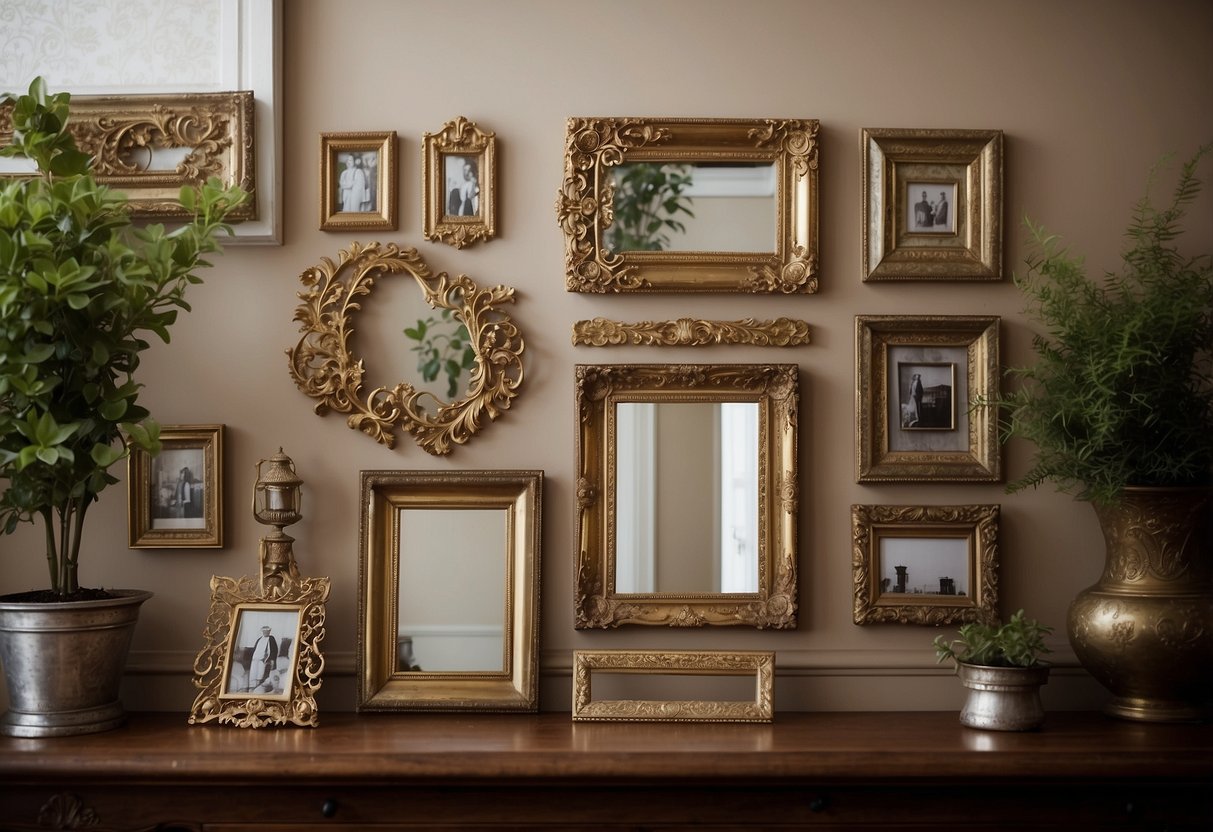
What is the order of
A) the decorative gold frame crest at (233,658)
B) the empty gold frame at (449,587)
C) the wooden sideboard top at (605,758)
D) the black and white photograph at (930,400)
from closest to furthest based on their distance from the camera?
the wooden sideboard top at (605,758), the decorative gold frame crest at (233,658), the empty gold frame at (449,587), the black and white photograph at (930,400)

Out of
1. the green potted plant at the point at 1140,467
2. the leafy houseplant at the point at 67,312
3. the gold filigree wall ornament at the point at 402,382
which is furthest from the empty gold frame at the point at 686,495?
the leafy houseplant at the point at 67,312

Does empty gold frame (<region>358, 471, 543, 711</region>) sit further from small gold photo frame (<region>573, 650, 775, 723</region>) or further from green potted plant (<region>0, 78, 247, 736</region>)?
green potted plant (<region>0, 78, 247, 736</region>)

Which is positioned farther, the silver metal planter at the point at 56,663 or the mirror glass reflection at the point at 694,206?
the mirror glass reflection at the point at 694,206

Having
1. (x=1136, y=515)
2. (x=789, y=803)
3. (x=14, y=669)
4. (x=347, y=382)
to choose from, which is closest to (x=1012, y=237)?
(x=1136, y=515)

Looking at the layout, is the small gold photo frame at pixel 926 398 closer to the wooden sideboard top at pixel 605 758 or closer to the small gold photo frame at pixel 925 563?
the small gold photo frame at pixel 925 563

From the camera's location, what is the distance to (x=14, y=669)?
8.42 ft

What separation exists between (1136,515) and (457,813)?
1.84m

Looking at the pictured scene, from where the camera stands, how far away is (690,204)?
2.93 meters

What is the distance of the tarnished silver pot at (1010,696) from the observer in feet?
8.45

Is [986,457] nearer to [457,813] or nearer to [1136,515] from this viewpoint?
[1136,515]

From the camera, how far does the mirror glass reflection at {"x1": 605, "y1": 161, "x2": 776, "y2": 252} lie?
292 centimetres

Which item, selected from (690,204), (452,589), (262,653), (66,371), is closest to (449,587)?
(452,589)

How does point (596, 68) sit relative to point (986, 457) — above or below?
above

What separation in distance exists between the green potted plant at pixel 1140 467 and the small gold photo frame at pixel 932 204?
0.24m
